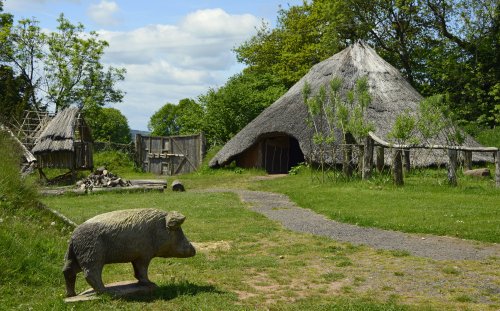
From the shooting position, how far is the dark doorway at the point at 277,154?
28.7 meters

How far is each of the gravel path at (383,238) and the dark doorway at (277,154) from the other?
12.7 m

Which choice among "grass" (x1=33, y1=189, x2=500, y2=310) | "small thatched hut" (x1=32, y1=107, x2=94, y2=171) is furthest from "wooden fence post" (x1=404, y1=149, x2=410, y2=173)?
"small thatched hut" (x1=32, y1=107, x2=94, y2=171)

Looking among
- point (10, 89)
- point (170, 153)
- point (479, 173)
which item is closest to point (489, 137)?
point (479, 173)

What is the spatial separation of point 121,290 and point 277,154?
74.3 feet

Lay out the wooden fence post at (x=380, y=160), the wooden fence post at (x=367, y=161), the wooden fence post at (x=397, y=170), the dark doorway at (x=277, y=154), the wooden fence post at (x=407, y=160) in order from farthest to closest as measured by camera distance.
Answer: the dark doorway at (x=277, y=154)
the wooden fence post at (x=407, y=160)
the wooden fence post at (x=380, y=160)
the wooden fence post at (x=367, y=161)
the wooden fence post at (x=397, y=170)

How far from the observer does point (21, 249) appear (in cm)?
795

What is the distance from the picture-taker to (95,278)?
21.7ft

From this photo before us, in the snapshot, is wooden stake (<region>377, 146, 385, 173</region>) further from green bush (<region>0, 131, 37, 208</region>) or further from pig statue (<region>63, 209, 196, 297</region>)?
pig statue (<region>63, 209, 196, 297</region>)

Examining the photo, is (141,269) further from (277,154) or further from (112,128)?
(112,128)

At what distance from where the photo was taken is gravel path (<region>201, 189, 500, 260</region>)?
984cm

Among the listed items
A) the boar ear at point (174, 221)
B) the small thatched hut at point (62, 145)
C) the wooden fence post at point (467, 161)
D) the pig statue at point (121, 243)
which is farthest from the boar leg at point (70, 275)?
the small thatched hut at point (62, 145)

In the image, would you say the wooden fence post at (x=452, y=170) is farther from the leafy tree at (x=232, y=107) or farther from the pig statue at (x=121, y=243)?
the leafy tree at (x=232, y=107)

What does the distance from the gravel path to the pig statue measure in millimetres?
4593

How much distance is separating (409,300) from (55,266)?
15.1 ft
